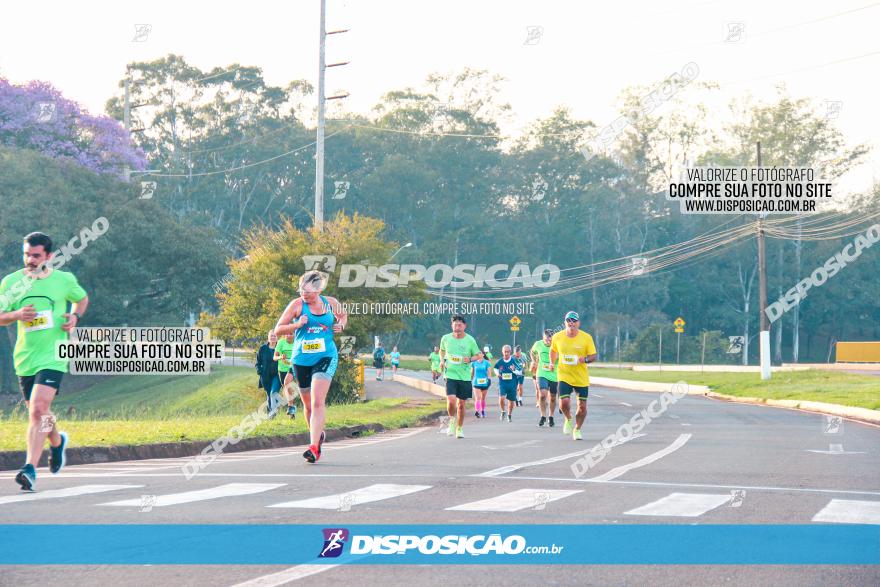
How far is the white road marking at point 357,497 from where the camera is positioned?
949cm

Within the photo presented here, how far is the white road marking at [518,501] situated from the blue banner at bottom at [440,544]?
1.01 metres

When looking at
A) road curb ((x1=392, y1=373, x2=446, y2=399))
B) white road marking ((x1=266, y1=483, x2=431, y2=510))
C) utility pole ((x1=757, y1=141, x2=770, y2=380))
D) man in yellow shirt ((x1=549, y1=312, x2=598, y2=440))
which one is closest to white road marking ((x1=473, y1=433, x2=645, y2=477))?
man in yellow shirt ((x1=549, y1=312, x2=598, y2=440))

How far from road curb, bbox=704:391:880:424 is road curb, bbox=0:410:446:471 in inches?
535

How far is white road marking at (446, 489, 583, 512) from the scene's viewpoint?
372 inches

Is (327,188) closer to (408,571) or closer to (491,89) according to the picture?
(491,89)

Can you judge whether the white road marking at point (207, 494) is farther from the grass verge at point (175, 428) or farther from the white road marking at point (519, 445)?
the white road marking at point (519, 445)

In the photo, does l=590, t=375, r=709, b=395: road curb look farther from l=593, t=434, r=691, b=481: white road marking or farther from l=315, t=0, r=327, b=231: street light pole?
l=593, t=434, r=691, b=481: white road marking

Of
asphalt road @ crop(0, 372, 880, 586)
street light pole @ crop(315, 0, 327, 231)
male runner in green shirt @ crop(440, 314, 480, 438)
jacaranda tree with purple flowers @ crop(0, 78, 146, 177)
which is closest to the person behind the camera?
asphalt road @ crop(0, 372, 880, 586)

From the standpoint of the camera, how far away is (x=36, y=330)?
34.3ft

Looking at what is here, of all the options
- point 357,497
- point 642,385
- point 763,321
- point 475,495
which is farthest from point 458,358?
point 642,385

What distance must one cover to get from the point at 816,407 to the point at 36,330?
2619 cm

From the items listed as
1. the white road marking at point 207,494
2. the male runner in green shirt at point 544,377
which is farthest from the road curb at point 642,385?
the white road marking at point 207,494

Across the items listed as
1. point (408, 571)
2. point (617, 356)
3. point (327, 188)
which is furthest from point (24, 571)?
point (617, 356)

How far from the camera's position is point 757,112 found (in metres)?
89.0
